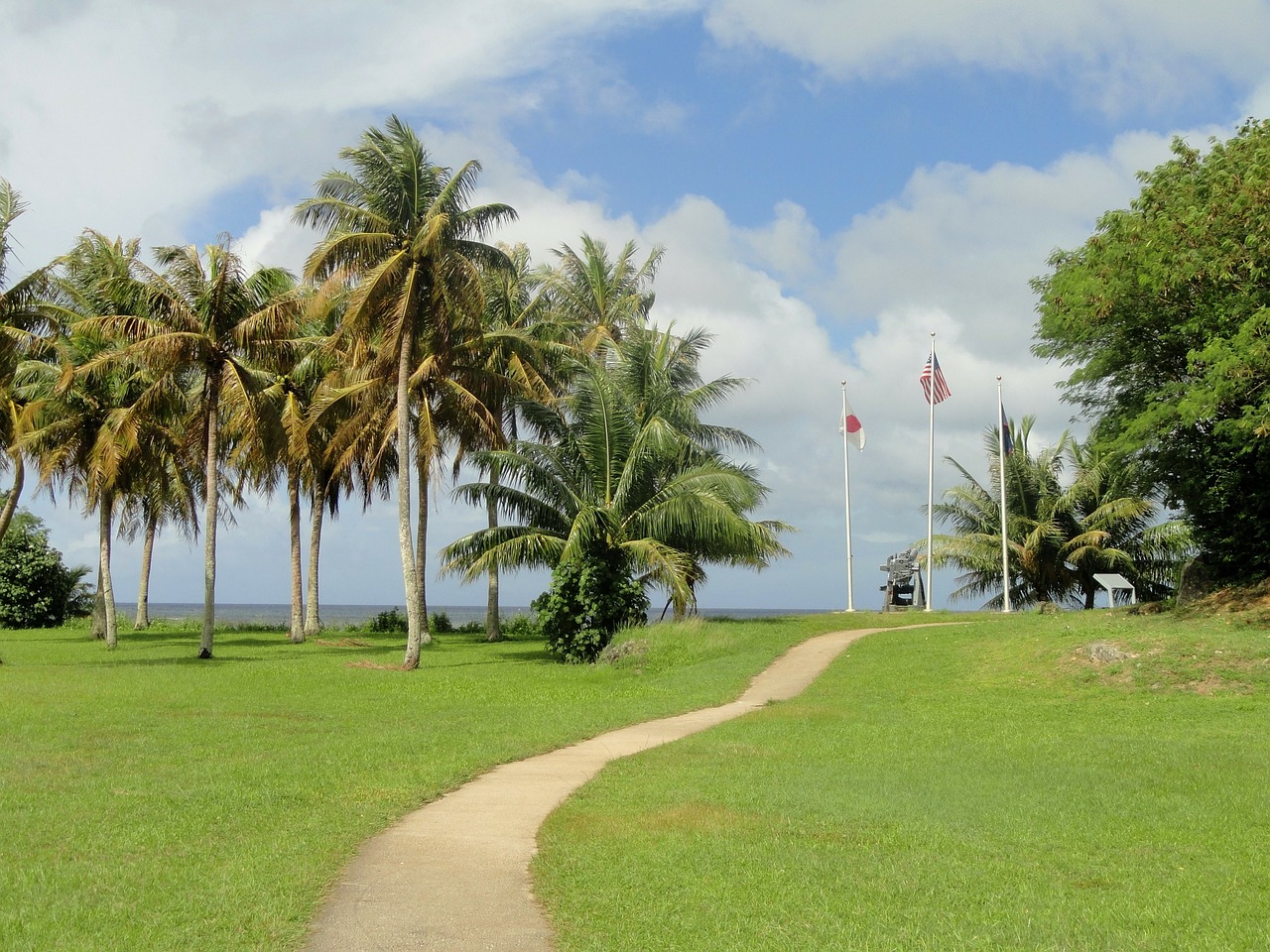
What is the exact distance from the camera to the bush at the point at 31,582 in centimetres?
4259

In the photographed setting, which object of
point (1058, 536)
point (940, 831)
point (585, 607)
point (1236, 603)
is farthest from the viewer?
point (1058, 536)

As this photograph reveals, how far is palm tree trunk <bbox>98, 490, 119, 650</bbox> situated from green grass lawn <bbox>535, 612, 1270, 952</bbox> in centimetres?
2092

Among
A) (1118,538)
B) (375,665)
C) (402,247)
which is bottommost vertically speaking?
(375,665)

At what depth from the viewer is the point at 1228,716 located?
13828 millimetres

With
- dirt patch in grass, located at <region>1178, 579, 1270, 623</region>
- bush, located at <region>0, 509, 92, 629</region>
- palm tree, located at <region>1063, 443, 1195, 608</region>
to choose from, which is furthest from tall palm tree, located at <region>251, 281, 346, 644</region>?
palm tree, located at <region>1063, 443, 1195, 608</region>

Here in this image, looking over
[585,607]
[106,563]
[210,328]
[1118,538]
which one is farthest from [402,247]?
[1118,538]

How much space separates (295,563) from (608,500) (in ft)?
47.1

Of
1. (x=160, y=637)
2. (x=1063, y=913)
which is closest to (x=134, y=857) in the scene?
(x=1063, y=913)

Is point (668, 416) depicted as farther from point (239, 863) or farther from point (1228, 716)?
point (239, 863)

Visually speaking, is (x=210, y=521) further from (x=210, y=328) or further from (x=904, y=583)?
(x=904, y=583)

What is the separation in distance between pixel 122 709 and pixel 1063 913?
13552 millimetres

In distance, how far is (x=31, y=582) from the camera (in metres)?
43.1

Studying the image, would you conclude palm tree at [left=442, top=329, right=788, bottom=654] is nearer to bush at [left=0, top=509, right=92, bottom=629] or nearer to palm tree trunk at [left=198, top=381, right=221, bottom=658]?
palm tree trunk at [left=198, top=381, right=221, bottom=658]

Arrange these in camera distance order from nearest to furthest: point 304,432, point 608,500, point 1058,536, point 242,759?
point 242,759 → point 608,500 → point 304,432 → point 1058,536
